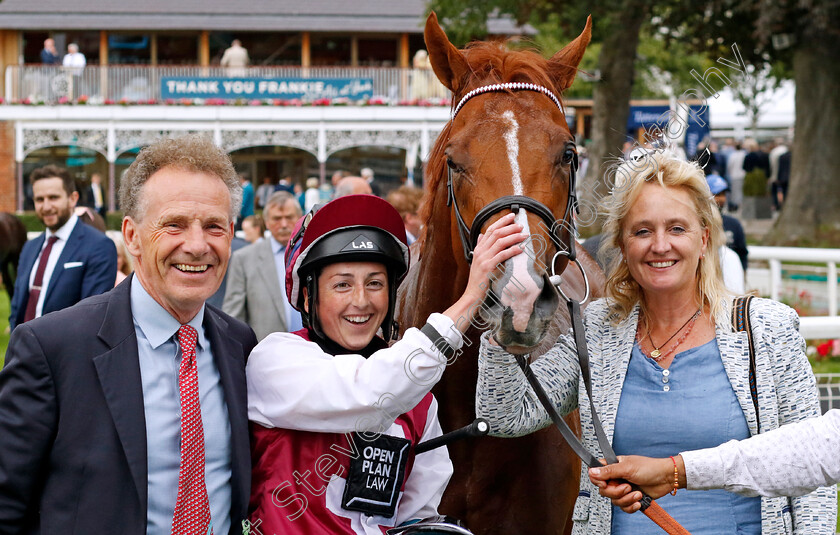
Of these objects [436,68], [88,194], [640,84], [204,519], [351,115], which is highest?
[640,84]

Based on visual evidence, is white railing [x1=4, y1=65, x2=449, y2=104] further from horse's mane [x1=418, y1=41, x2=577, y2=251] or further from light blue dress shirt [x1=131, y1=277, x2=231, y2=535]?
light blue dress shirt [x1=131, y1=277, x2=231, y2=535]

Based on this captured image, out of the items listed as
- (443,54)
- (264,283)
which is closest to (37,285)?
(264,283)

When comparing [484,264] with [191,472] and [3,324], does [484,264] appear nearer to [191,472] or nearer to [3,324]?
[191,472]

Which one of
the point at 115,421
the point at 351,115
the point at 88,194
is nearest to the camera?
the point at 115,421

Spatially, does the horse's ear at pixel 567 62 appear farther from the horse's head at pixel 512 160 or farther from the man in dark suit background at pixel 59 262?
the man in dark suit background at pixel 59 262

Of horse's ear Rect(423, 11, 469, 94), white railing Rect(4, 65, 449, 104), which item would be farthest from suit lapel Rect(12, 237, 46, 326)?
white railing Rect(4, 65, 449, 104)

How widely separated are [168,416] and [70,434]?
214mm

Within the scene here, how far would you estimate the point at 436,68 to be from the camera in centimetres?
297

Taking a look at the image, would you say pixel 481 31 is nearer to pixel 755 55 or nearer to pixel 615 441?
pixel 755 55

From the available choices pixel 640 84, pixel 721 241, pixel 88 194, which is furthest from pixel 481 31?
pixel 640 84

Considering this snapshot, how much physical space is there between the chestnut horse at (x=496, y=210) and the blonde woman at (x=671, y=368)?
0.16 meters

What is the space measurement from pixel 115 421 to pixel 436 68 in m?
1.61

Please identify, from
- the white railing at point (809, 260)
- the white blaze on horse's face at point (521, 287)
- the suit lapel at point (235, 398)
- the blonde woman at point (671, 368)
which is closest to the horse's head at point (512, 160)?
the white blaze on horse's face at point (521, 287)

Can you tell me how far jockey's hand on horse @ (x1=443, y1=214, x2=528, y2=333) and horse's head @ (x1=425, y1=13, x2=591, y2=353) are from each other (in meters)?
0.03
